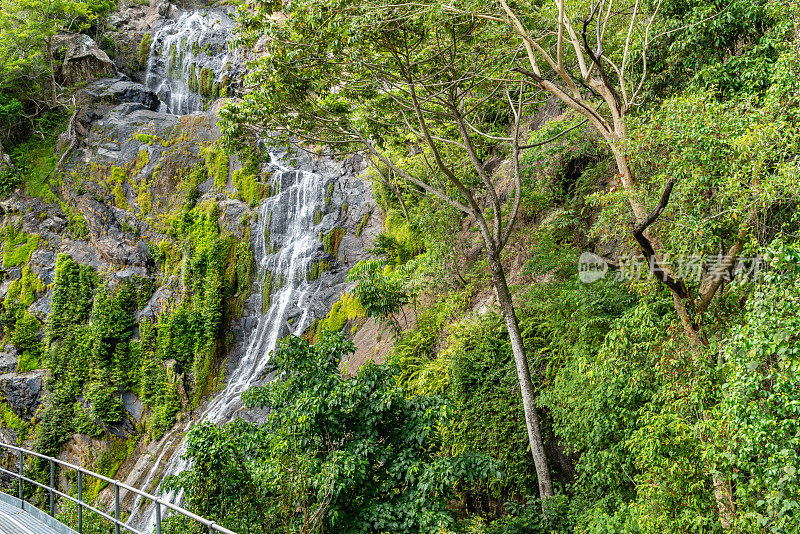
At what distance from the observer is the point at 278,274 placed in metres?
18.3

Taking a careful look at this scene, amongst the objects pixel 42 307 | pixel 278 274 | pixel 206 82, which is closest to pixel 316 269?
pixel 278 274

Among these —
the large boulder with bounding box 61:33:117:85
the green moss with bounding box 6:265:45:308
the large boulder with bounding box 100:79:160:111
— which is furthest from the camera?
the large boulder with bounding box 61:33:117:85

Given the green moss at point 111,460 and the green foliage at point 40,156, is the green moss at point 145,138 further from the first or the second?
the green moss at point 111,460

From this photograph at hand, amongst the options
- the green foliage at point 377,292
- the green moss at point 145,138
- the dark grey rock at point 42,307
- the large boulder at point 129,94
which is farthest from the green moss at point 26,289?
the green foliage at point 377,292

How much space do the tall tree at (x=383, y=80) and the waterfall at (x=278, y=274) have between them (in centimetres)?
743

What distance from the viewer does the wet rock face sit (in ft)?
61.9

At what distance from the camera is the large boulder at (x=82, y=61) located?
25.1 metres

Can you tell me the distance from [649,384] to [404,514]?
339cm

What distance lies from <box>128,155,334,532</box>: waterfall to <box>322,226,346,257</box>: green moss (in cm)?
30

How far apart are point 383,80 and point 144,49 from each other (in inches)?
960

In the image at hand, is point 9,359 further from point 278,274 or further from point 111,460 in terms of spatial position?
point 278,274

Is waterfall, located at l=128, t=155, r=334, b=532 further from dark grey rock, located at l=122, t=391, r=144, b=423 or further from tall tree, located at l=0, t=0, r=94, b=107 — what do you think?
tall tree, located at l=0, t=0, r=94, b=107

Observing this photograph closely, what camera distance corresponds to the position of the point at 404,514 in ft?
21.3

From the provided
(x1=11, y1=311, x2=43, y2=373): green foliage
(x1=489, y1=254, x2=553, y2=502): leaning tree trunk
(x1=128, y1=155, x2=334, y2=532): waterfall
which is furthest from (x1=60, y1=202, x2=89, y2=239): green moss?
(x1=489, y1=254, x2=553, y2=502): leaning tree trunk
